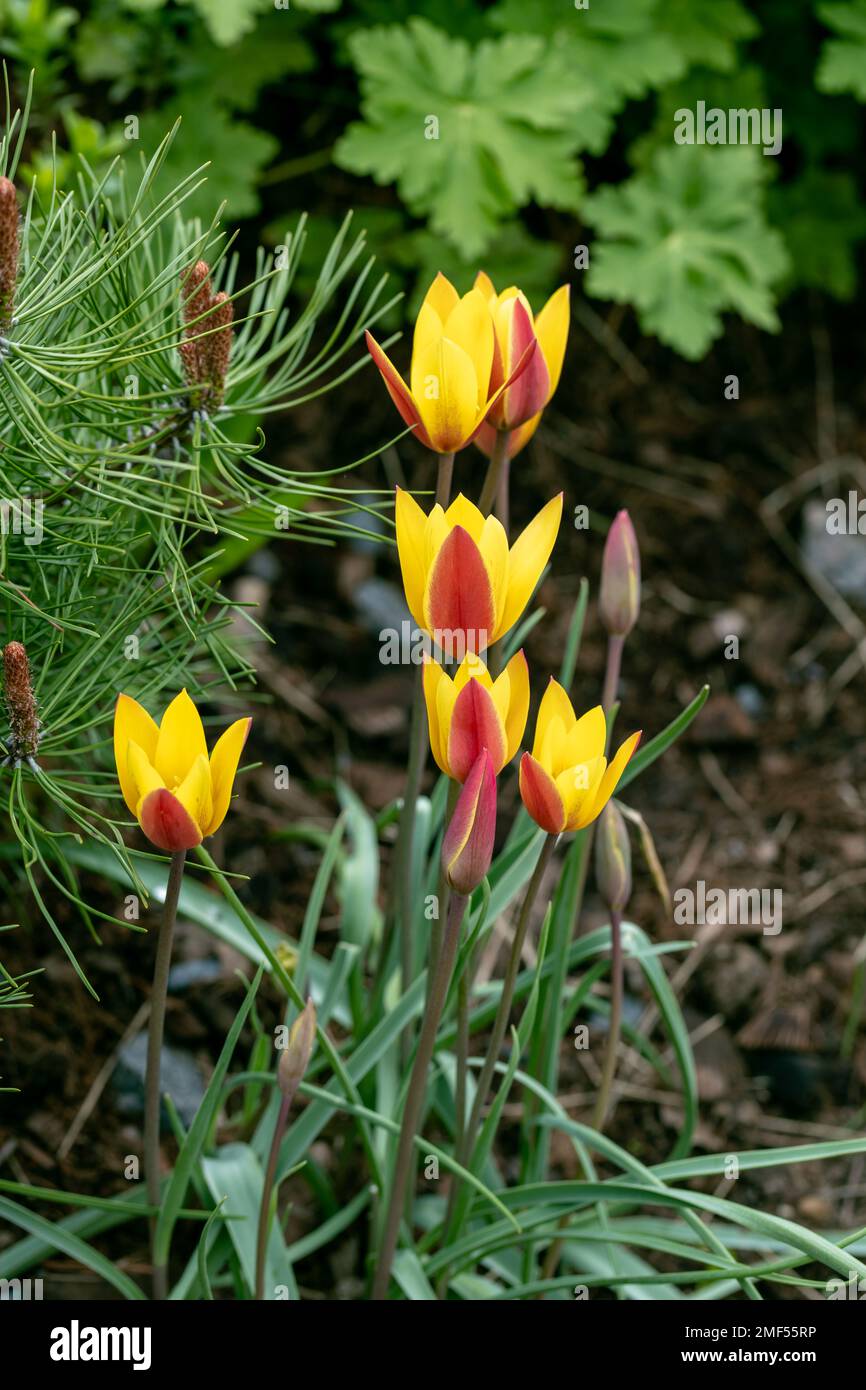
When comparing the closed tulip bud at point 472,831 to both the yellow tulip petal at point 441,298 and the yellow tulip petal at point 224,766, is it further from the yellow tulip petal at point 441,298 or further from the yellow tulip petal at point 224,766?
the yellow tulip petal at point 441,298

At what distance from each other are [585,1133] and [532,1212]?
0.14 metres

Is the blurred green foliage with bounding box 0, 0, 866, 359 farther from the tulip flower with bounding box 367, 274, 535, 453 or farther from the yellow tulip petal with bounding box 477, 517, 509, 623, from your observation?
the yellow tulip petal with bounding box 477, 517, 509, 623

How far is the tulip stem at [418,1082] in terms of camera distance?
1.20 m

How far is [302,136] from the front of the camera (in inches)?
118

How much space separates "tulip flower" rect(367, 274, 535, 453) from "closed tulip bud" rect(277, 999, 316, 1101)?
51 centimetres

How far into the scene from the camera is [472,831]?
1.11m

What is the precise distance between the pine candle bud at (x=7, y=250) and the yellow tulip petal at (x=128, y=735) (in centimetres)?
33

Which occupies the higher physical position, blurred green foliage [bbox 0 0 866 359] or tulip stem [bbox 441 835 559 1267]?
blurred green foliage [bbox 0 0 866 359]

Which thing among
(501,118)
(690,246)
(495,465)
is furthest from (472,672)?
(690,246)

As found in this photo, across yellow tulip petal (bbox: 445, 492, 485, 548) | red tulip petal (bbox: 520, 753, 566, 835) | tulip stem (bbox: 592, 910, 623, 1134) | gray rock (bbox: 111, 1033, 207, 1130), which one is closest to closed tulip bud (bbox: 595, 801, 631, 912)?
tulip stem (bbox: 592, 910, 623, 1134)

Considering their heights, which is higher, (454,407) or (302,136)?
(302,136)

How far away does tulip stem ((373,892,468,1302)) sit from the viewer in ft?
3.94
